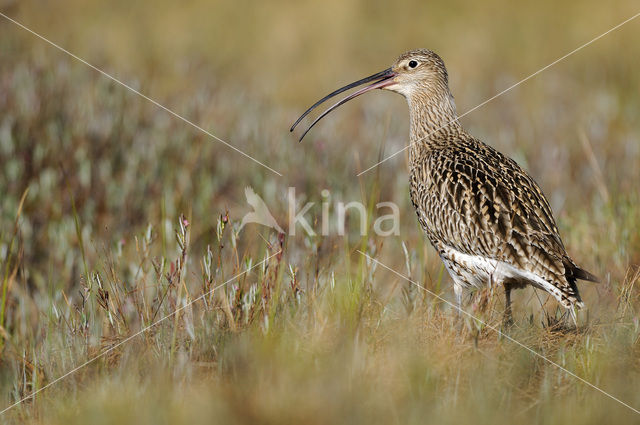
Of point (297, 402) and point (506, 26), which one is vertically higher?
point (506, 26)

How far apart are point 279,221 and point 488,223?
7.08 ft

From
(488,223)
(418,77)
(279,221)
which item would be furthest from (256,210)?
(488,223)

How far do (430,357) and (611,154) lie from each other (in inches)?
238

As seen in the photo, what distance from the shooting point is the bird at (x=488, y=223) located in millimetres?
4371

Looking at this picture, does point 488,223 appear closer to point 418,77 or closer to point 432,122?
point 432,122

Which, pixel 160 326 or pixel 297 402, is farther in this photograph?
pixel 160 326

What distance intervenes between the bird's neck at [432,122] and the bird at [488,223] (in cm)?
10

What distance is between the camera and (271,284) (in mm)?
4090

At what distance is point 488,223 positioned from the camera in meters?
4.58

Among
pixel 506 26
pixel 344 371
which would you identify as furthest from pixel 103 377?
pixel 506 26

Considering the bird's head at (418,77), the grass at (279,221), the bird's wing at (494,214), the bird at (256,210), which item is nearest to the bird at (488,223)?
the bird's wing at (494,214)

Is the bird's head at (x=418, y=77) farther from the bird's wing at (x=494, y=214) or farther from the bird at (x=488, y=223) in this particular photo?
the bird's wing at (x=494, y=214)

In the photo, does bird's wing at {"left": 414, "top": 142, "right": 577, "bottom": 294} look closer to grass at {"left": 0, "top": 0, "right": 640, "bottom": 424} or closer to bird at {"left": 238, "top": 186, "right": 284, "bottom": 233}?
grass at {"left": 0, "top": 0, "right": 640, "bottom": 424}

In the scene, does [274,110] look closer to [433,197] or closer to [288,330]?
[433,197]
